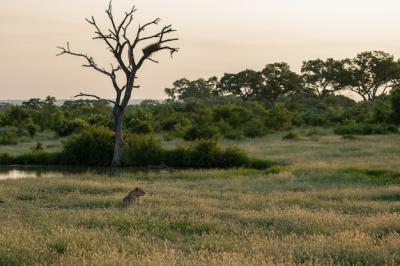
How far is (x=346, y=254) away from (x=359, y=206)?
622 cm

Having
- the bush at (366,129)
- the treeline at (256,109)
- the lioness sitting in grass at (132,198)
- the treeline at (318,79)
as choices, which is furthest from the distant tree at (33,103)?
the lioness sitting in grass at (132,198)

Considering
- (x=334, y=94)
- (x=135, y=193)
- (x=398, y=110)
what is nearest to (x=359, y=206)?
(x=135, y=193)

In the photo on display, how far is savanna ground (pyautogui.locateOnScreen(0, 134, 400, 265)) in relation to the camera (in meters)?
8.90

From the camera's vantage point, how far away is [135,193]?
16.0 meters

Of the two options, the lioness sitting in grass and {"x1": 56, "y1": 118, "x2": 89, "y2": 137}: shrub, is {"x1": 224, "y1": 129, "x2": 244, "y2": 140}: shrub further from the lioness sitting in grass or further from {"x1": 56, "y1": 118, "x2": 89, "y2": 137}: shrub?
the lioness sitting in grass

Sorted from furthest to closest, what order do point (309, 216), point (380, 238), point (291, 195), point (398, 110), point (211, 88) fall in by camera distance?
1. point (211, 88)
2. point (398, 110)
3. point (291, 195)
4. point (309, 216)
5. point (380, 238)

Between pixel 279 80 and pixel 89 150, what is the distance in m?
63.7

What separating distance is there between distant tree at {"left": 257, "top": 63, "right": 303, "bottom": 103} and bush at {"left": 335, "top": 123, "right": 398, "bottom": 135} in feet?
140

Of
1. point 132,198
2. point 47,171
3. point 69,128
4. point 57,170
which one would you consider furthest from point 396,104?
point 132,198

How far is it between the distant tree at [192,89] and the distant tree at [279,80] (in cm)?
2154

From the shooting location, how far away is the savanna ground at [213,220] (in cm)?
890

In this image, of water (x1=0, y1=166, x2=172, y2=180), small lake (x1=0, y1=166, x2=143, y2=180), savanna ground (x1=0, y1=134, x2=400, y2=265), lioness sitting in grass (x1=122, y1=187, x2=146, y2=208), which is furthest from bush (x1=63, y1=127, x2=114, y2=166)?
lioness sitting in grass (x1=122, y1=187, x2=146, y2=208)

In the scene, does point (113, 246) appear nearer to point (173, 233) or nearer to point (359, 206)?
point (173, 233)

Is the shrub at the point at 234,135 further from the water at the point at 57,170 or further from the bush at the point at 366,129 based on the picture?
the water at the point at 57,170
